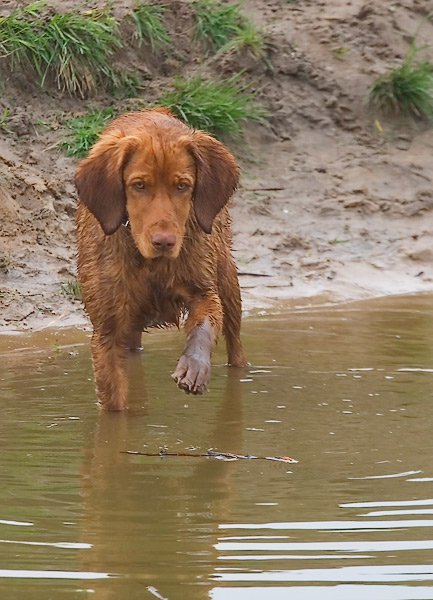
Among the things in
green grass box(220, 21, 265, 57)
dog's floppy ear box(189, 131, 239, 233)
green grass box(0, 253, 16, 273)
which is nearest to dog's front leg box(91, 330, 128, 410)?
→ dog's floppy ear box(189, 131, 239, 233)

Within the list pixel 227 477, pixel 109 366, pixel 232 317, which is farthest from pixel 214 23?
pixel 227 477

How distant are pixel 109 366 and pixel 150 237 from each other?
2.96 ft

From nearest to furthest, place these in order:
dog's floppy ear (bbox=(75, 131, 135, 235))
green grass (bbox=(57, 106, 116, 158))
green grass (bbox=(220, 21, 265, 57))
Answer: dog's floppy ear (bbox=(75, 131, 135, 235)) → green grass (bbox=(57, 106, 116, 158)) → green grass (bbox=(220, 21, 265, 57))

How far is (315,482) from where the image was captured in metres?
5.22

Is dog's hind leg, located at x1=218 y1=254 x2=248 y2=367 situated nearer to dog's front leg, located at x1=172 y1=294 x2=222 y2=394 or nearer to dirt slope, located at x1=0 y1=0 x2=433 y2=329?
dog's front leg, located at x1=172 y1=294 x2=222 y2=394

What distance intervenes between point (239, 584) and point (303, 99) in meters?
8.01

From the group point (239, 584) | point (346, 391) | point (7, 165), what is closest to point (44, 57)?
point (7, 165)

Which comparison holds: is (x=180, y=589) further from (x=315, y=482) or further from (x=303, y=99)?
(x=303, y=99)

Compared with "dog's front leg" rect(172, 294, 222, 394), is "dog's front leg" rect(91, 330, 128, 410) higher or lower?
lower

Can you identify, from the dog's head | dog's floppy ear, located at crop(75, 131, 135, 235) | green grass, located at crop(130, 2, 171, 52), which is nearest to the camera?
the dog's head

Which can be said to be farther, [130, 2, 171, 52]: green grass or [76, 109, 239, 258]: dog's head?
[130, 2, 171, 52]: green grass

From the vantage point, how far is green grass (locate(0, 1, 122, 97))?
399 inches

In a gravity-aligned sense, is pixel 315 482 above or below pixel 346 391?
above

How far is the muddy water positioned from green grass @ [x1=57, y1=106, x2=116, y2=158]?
6.78ft
